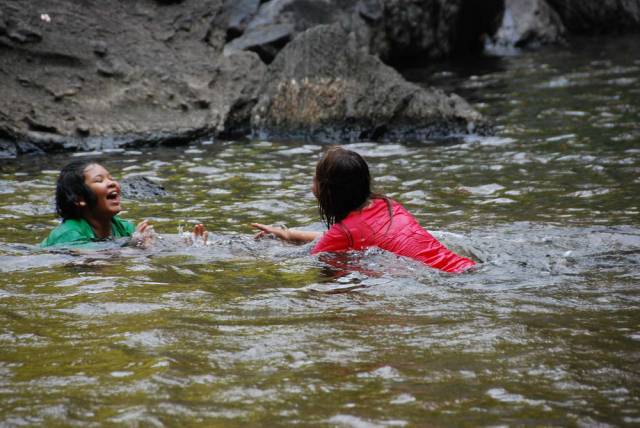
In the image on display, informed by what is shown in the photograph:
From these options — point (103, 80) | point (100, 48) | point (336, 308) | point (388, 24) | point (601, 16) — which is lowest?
point (336, 308)

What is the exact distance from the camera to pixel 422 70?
66.0ft

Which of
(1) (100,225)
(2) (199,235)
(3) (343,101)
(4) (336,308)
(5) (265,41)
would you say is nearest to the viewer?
(4) (336,308)

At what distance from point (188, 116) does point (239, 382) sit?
31.3ft

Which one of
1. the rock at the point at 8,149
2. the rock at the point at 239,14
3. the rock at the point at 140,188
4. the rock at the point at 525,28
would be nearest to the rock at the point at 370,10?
the rock at the point at 239,14

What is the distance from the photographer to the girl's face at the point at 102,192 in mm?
7285

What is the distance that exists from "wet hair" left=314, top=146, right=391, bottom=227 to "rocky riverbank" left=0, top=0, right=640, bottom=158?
19.7 ft

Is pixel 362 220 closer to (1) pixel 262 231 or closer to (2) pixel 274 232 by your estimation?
(2) pixel 274 232

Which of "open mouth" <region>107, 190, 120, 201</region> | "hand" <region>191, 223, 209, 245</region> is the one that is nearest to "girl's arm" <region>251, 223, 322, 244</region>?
"hand" <region>191, 223, 209, 245</region>

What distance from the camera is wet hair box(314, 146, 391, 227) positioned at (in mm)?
6590

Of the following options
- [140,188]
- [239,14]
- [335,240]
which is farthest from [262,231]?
[239,14]

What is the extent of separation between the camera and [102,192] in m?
7.29

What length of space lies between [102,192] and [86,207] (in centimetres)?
22

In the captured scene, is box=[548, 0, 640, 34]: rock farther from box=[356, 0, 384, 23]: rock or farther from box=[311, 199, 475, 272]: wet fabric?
box=[311, 199, 475, 272]: wet fabric

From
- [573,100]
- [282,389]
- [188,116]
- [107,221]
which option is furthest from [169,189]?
[573,100]
